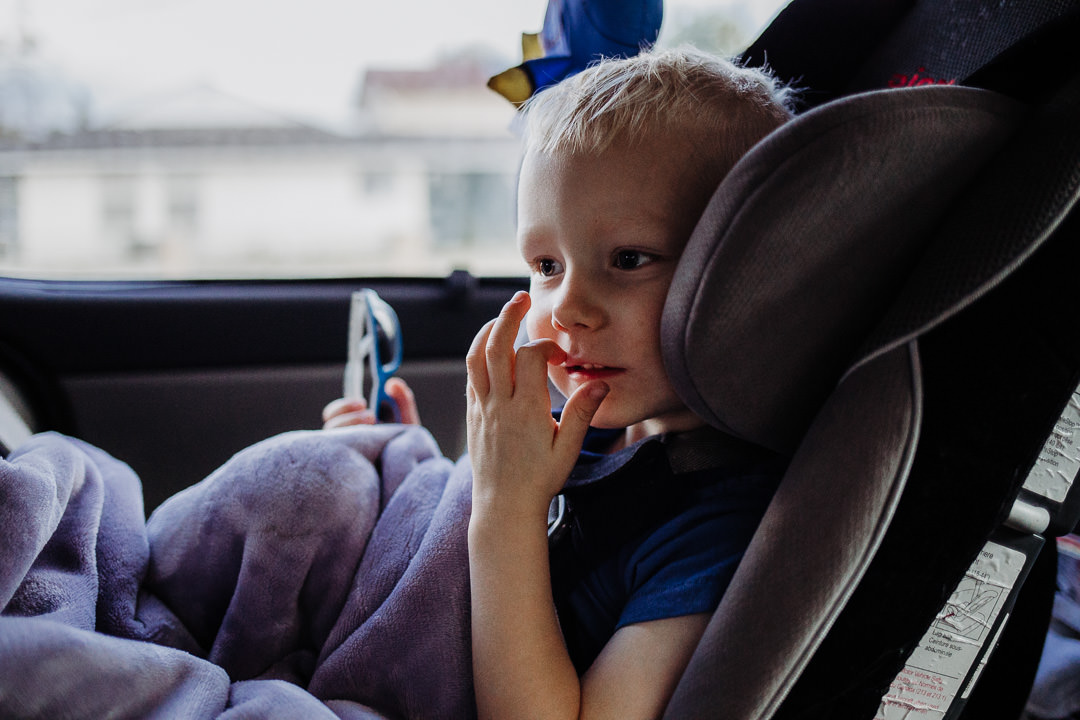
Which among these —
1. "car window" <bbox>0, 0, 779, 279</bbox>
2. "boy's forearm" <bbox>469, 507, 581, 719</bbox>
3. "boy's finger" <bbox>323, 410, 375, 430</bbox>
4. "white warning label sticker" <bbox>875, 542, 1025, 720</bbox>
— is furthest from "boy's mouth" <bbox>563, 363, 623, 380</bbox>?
"car window" <bbox>0, 0, 779, 279</bbox>

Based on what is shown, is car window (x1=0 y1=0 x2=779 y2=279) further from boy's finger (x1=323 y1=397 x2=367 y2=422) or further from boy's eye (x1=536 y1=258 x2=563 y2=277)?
boy's eye (x1=536 y1=258 x2=563 y2=277)

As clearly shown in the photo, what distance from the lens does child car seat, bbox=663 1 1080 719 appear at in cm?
55

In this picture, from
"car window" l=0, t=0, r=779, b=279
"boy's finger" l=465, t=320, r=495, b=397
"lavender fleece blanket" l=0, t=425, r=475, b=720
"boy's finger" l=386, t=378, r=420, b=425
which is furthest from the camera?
"car window" l=0, t=0, r=779, b=279

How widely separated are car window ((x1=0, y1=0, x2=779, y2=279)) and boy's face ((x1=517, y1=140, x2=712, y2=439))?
2.69 ft

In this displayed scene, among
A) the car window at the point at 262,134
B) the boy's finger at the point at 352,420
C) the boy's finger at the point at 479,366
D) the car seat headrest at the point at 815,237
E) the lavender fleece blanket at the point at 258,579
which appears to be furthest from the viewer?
the car window at the point at 262,134

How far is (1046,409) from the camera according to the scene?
1.89 feet

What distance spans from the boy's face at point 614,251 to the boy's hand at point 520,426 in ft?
0.12

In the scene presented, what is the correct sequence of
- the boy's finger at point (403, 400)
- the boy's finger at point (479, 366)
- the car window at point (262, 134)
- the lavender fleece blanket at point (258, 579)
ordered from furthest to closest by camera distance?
the car window at point (262, 134)
the boy's finger at point (403, 400)
the boy's finger at point (479, 366)
the lavender fleece blanket at point (258, 579)

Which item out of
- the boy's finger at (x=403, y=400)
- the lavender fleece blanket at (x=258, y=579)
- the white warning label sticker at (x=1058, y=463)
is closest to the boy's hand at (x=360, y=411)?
the boy's finger at (x=403, y=400)

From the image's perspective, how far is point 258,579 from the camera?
78 cm

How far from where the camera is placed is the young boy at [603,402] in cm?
67

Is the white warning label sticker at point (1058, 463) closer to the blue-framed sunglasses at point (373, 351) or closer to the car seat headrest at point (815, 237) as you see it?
the car seat headrest at point (815, 237)

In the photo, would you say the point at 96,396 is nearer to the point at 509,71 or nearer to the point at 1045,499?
the point at 509,71

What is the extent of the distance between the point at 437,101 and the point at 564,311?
114cm
